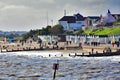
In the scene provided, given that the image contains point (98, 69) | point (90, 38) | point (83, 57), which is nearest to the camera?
point (98, 69)

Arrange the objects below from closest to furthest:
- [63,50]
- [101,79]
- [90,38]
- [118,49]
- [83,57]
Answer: [101,79], [83,57], [118,49], [63,50], [90,38]

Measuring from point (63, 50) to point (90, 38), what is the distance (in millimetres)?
26825

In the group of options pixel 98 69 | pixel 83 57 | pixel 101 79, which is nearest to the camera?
pixel 101 79

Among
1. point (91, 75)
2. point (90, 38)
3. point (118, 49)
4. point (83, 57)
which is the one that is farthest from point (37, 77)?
point (90, 38)

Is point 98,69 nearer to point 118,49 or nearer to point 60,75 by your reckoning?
point 60,75

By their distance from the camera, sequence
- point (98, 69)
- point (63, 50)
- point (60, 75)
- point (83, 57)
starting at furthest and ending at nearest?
point (63, 50), point (83, 57), point (98, 69), point (60, 75)

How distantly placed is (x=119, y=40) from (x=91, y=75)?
9604 cm

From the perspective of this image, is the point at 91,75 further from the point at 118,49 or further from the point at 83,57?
the point at 118,49

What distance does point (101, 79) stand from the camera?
7300 cm

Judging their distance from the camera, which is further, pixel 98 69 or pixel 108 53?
pixel 108 53

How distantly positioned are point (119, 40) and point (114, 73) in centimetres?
9246

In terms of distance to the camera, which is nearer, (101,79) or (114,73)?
(101,79)

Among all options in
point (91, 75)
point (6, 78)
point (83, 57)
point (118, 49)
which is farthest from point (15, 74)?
point (118, 49)

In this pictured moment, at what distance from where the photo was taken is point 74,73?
82812 millimetres
